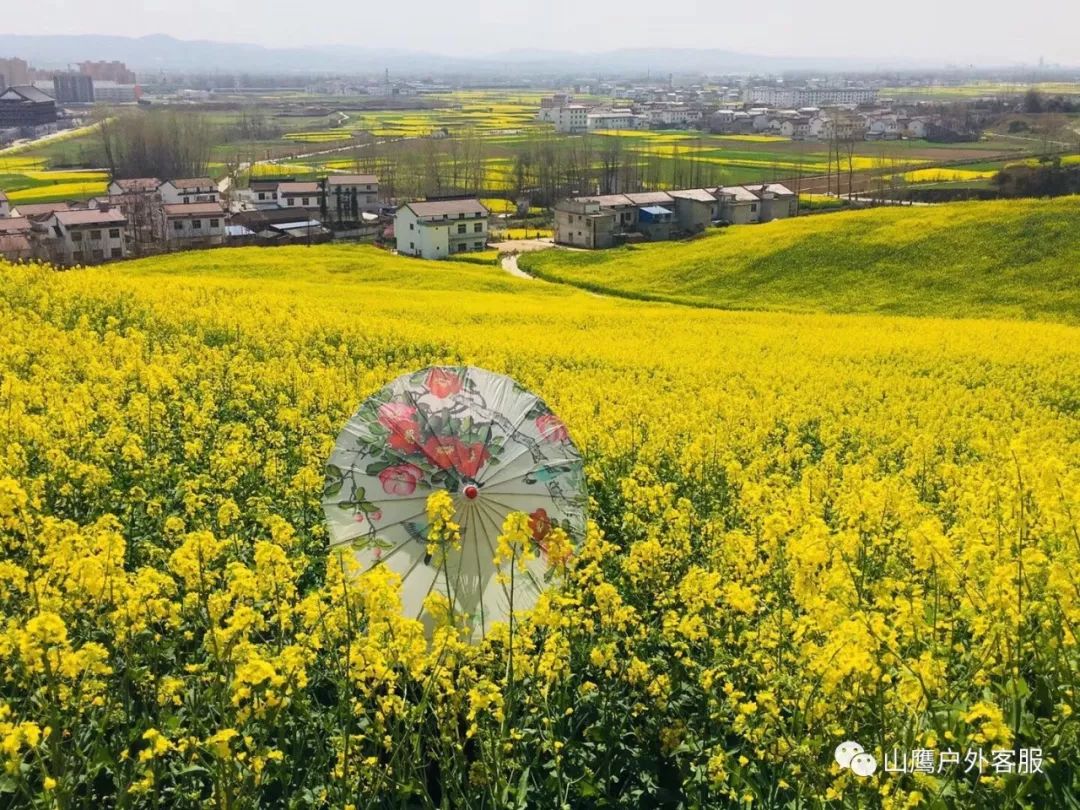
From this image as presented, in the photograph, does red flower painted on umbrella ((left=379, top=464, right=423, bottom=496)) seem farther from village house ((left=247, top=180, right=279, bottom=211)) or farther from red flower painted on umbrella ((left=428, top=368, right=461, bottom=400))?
village house ((left=247, top=180, right=279, bottom=211))

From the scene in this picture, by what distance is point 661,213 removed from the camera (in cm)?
6222

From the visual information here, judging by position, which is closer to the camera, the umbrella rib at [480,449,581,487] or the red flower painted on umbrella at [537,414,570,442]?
the umbrella rib at [480,449,581,487]

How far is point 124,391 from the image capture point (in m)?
11.2

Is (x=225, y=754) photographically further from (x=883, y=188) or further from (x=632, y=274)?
(x=883, y=188)

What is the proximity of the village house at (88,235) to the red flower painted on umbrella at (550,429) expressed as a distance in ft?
166

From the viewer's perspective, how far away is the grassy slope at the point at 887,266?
35469 mm

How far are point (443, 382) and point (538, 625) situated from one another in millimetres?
2301

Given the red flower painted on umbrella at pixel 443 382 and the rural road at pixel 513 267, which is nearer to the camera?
the red flower painted on umbrella at pixel 443 382

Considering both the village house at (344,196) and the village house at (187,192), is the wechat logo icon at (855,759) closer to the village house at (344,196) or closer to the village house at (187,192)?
the village house at (344,196)

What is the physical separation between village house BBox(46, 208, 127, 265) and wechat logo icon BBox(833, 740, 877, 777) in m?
53.7

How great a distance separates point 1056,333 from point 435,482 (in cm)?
2691

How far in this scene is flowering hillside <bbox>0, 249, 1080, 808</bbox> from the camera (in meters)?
4.26

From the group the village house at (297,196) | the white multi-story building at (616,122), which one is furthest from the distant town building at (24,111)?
the white multi-story building at (616,122)

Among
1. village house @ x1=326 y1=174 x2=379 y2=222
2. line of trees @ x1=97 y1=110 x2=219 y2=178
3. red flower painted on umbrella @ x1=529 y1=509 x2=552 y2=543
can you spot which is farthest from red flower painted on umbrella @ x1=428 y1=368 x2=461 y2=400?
line of trees @ x1=97 y1=110 x2=219 y2=178
